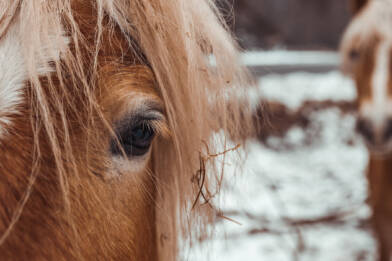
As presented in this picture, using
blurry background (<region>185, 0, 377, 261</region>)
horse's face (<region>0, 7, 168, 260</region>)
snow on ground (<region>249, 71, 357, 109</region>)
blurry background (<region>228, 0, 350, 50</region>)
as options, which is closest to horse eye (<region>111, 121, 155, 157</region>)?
horse's face (<region>0, 7, 168, 260</region>)

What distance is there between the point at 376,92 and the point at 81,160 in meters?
1.93

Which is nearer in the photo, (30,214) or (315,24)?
(30,214)

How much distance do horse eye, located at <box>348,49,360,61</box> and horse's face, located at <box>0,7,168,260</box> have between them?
75.7 inches

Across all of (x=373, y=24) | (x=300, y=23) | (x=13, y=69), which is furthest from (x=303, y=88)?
(x=13, y=69)

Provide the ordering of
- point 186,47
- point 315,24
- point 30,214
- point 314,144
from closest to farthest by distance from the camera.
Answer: point 30,214 → point 186,47 → point 314,144 → point 315,24

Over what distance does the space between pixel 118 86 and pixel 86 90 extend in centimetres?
6

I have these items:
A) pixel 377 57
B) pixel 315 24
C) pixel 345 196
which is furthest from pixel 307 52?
pixel 377 57

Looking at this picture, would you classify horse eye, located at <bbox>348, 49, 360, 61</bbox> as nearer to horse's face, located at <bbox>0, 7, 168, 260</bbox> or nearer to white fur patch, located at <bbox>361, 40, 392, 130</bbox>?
white fur patch, located at <bbox>361, 40, 392, 130</bbox>

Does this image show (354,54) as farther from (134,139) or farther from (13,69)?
(13,69)

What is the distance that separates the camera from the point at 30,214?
58 centimetres

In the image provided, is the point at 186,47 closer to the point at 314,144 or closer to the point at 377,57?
the point at 377,57

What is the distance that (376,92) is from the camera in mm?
2109

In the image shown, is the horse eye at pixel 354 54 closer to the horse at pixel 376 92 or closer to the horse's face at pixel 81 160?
the horse at pixel 376 92

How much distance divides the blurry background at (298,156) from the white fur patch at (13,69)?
2.02ft
